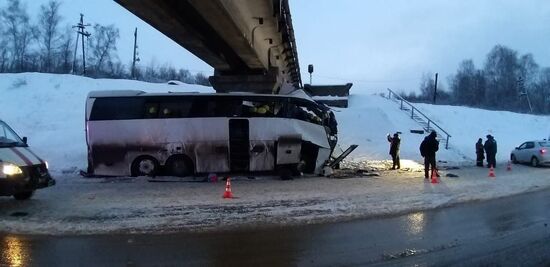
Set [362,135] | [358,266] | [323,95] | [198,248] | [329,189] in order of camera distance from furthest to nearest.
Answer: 1. [323,95]
2. [362,135]
3. [329,189]
4. [198,248]
5. [358,266]

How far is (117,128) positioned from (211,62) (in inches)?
211

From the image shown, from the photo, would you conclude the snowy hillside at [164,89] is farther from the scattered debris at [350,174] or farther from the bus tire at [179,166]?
the scattered debris at [350,174]

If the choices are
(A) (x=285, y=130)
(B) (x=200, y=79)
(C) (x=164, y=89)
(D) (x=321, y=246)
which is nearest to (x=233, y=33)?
(A) (x=285, y=130)

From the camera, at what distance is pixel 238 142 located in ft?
60.0

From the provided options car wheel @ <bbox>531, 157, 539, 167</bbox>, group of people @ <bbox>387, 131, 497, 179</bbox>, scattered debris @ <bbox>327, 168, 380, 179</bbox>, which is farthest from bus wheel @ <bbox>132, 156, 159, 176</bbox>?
car wheel @ <bbox>531, 157, 539, 167</bbox>

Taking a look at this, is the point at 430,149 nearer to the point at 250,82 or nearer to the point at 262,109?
the point at 262,109

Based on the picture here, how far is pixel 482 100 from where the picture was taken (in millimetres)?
109312

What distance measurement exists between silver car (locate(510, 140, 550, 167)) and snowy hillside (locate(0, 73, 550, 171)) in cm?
278

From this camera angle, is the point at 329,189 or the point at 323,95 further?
the point at 323,95

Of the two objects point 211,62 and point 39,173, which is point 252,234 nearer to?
point 39,173

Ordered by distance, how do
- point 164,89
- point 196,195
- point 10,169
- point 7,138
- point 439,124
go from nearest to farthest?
point 10,169, point 7,138, point 196,195, point 164,89, point 439,124

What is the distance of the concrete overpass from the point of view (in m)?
13.4

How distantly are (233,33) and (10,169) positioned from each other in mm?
7345

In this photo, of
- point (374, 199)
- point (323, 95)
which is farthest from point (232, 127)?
point (323, 95)
